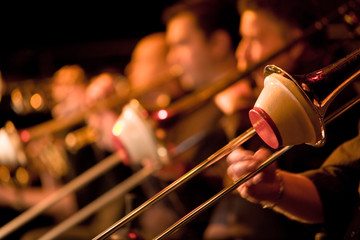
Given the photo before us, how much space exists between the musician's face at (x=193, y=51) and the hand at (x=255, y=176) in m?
1.46

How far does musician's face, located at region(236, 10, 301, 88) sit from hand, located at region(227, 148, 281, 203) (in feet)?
2.22

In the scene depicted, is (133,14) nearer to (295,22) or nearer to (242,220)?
(295,22)

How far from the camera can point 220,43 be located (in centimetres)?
251

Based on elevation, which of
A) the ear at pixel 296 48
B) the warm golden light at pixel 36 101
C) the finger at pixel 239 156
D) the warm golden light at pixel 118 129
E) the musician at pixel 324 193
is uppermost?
the warm golden light at pixel 36 101

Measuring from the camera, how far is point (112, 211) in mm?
2498

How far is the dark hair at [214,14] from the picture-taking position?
252 cm

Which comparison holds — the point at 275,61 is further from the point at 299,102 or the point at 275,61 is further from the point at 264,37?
the point at 299,102

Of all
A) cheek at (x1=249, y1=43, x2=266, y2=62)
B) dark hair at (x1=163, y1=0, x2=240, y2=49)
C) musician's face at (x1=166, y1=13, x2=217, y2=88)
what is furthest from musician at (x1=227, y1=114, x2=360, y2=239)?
dark hair at (x1=163, y1=0, x2=240, y2=49)

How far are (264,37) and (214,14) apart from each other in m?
0.88

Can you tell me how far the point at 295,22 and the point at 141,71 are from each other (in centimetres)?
166

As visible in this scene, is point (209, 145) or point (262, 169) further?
point (209, 145)

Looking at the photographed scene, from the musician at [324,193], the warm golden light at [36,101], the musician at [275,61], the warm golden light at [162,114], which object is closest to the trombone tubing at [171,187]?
the musician at [324,193]

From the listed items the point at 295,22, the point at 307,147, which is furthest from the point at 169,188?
the point at 295,22

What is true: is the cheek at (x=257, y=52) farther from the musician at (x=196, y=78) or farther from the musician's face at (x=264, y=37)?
the musician at (x=196, y=78)
